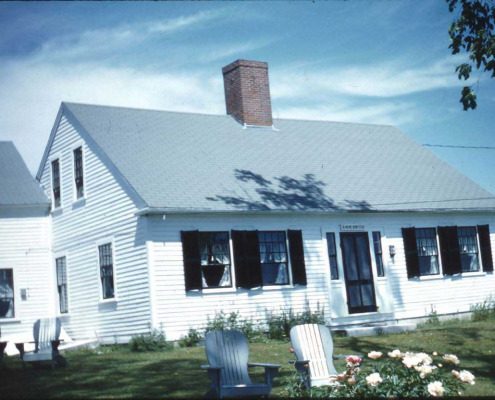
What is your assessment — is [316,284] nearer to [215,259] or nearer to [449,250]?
[215,259]

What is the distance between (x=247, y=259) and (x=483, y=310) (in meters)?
7.86

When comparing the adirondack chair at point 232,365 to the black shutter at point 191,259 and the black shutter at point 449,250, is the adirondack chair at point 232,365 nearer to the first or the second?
the black shutter at point 191,259

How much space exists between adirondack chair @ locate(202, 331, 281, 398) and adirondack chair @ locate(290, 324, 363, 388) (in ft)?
2.74

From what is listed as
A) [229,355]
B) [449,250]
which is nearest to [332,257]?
[449,250]

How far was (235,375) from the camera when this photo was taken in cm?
1059

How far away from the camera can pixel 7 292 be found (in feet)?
71.9

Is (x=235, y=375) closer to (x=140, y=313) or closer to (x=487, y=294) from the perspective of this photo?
(x=140, y=313)

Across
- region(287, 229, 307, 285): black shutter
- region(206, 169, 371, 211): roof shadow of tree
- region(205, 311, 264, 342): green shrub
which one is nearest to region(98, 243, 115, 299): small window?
region(205, 311, 264, 342): green shrub

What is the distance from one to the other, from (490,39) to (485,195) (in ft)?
40.7

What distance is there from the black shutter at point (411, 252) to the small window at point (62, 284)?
10035mm

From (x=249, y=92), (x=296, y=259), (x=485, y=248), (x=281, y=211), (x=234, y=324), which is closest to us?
(x=234, y=324)

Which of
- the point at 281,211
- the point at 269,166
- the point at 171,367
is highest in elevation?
the point at 269,166

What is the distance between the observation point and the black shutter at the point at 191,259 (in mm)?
18469

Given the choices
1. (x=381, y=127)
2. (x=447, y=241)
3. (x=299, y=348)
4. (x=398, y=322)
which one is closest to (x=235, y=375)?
(x=299, y=348)
